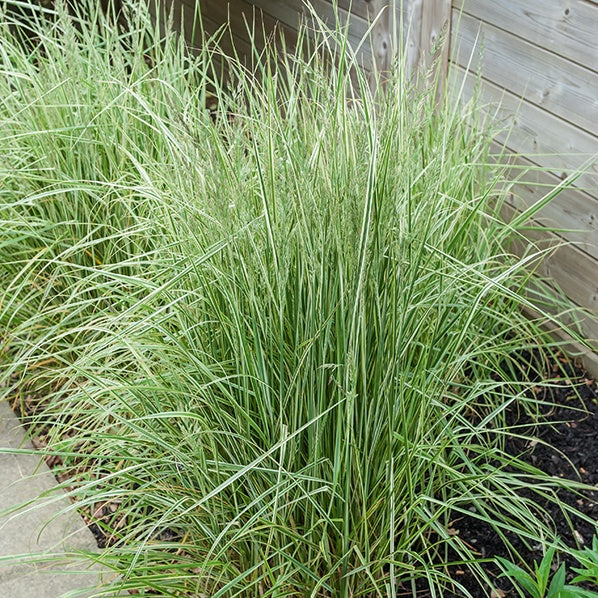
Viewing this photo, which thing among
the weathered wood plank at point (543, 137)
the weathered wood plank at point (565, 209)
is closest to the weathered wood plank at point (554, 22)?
the weathered wood plank at point (543, 137)

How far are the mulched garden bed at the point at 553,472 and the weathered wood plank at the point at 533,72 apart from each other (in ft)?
2.88

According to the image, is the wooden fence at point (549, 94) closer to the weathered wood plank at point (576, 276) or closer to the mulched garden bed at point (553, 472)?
the weathered wood plank at point (576, 276)

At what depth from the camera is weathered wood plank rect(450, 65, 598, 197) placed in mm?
2646

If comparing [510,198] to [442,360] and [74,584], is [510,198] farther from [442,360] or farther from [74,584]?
[74,584]

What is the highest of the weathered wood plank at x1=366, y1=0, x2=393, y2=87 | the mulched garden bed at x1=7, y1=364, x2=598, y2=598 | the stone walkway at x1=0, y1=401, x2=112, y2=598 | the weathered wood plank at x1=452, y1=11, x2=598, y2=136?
the weathered wood plank at x1=452, y1=11, x2=598, y2=136

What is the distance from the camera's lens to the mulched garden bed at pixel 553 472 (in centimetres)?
208

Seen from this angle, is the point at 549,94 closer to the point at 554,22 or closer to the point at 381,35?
the point at 554,22

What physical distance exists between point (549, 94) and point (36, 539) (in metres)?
2.16

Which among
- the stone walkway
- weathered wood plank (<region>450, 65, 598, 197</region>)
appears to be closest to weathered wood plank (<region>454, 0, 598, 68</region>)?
weathered wood plank (<region>450, 65, 598, 197</region>)

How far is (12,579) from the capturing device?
214 cm

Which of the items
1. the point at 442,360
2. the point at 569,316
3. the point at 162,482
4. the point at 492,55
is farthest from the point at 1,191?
the point at 569,316

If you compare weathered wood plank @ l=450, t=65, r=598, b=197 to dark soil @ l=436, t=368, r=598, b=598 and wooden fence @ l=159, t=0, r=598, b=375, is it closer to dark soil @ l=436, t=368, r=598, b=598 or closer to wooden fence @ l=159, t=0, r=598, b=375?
wooden fence @ l=159, t=0, r=598, b=375

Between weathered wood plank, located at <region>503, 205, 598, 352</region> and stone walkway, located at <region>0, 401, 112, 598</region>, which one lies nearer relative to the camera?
stone walkway, located at <region>0, 401, 112, 598</region>

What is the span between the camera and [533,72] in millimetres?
2789
